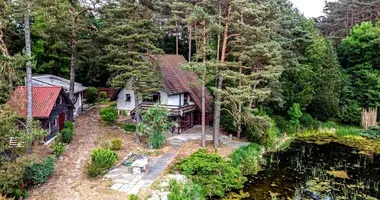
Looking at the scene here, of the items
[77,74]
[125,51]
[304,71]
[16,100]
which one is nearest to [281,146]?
[304,71]

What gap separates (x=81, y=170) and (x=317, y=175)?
14.7m

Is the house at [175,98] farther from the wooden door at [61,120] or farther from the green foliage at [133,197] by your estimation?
the green foliage at [133,197]

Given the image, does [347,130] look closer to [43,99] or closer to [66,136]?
[66,136]

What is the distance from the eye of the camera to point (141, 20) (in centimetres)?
1959

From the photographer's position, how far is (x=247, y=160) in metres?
18.9

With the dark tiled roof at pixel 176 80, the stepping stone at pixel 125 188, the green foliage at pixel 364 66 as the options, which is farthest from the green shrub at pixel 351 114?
the stepping stone at pixel 125 188

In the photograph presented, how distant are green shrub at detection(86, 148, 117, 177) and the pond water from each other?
7.86 m

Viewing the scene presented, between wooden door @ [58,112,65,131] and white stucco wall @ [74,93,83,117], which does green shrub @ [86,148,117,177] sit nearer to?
wooden door @ [58,112,65,131]

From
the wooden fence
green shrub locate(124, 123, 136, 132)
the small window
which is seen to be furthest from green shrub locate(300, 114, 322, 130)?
the small window

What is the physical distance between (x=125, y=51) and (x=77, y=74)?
69.3ft

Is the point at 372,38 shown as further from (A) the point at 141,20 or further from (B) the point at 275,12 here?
(A) the point at 141,20

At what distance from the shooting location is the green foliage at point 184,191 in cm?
1262

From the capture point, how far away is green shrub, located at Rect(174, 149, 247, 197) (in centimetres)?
1523

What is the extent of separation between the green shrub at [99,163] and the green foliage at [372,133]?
2595cm
